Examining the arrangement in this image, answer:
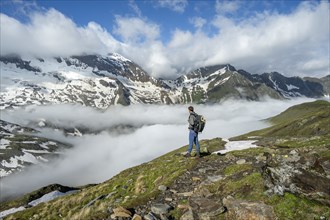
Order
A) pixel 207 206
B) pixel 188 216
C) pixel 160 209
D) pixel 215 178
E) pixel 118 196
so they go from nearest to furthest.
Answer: pixel 188 216 → pixel 207 206 → pixel 160 209 → pixel 215 178 → pixel 118 196

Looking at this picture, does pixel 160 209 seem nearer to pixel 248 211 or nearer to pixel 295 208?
pixel 248 211

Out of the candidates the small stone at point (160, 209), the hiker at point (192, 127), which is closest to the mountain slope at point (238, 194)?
the small stone at point (160, 209)

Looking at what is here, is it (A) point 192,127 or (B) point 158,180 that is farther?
(A) point 192,127

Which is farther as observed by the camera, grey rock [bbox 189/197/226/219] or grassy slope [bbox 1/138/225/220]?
grassy slope [bbox 1/138/225/220]

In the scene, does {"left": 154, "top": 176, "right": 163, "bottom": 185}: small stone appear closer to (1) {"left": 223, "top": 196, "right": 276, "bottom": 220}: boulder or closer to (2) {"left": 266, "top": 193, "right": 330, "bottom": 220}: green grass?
(1) {"left": 223, "top": 196, "right": 276, "bottom": 220}: boulder

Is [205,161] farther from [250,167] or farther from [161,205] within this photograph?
[161,205]

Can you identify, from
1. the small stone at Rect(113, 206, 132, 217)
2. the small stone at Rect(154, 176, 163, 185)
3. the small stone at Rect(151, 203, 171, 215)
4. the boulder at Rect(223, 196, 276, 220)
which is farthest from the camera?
the small stone at Rect(154, 176, 163, 185)

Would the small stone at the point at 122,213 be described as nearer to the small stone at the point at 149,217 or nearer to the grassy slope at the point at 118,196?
the small stone at the point at 149,217

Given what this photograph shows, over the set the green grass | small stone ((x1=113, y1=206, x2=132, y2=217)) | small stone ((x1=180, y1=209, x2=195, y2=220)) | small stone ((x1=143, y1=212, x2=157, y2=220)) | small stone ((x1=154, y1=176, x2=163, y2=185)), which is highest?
small stone ((x1=154, y1=176, x2=163, y2=185))

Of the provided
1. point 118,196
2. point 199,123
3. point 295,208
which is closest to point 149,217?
point 295,208

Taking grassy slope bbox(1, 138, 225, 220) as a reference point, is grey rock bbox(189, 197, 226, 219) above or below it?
below

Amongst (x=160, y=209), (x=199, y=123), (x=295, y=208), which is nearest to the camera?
(x=295, y=208)

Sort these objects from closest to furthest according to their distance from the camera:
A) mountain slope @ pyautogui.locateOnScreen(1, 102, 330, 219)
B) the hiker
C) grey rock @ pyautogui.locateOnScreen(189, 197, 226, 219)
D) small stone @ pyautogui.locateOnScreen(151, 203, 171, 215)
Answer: mountain slope @ pyautogui.locateOnScreen(1, 102, 330, 219)
grey rock @ pyautogui.locateOnScreen(189, 197, 226, 219)
small stone @ pyautogui.locateOnScreen(151, 203, 171, 215)
the hiker

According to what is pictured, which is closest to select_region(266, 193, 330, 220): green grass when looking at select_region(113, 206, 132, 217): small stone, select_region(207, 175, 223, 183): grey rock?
select_region(207, 175, 223, 183): grey rock
